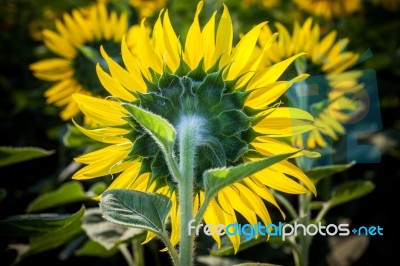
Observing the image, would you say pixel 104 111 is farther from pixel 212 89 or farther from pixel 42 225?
pixel 42 225

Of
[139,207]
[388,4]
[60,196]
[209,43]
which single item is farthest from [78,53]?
[388,4]

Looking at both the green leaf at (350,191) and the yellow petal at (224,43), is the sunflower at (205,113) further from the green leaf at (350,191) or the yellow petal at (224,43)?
the green leaf at (350,191)

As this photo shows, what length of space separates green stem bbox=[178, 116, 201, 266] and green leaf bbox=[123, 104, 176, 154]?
1.4 inches

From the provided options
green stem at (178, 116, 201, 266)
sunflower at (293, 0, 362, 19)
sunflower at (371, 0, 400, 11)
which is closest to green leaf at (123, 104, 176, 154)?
green stem at (178, 116, 201, 266)

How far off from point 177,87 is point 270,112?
0.11 metres

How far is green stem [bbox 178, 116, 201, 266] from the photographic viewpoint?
2.19ft

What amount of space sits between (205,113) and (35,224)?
1.24 feet

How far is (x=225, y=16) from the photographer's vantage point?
2.56ft

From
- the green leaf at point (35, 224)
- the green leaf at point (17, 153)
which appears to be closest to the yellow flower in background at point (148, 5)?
the green leaf at point (17, 153)

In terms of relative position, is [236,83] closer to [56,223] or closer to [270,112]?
[270,112]

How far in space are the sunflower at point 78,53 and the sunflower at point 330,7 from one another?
0.74m

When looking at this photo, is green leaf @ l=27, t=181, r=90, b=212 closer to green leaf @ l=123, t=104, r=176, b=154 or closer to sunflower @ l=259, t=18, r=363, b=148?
sunflower @ l=259, t=18, r=363, b=148

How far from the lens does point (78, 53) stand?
1551 mm

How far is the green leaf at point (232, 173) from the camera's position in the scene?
573mm
